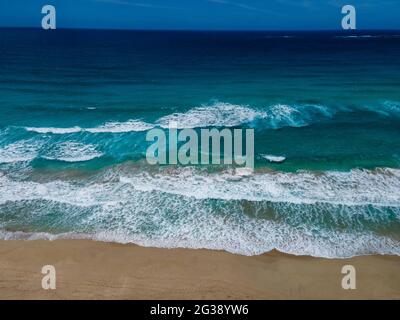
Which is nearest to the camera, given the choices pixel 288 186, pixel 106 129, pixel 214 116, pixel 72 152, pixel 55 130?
pixel 288 186

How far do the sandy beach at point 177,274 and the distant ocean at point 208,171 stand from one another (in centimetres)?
51

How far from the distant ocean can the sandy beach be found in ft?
1.68

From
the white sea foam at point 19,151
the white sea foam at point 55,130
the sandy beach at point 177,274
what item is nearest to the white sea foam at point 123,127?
the white sea foam at point 55,130

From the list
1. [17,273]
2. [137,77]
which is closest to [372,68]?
[137,77]

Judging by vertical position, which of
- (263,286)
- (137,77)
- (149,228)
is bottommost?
(263,286)

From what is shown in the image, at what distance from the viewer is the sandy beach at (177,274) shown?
28.7 feet

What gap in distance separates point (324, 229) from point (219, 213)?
3.36 meters

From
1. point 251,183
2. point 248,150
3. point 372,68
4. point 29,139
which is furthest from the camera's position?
point 372,68

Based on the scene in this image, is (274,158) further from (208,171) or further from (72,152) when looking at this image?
(72,152)

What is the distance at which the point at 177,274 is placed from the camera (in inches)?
367

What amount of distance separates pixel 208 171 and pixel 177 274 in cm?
626

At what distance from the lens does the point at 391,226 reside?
1125 cm

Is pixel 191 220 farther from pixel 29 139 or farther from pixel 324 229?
pixel 29 139

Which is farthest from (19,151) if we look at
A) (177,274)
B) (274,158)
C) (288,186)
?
(288,186)
